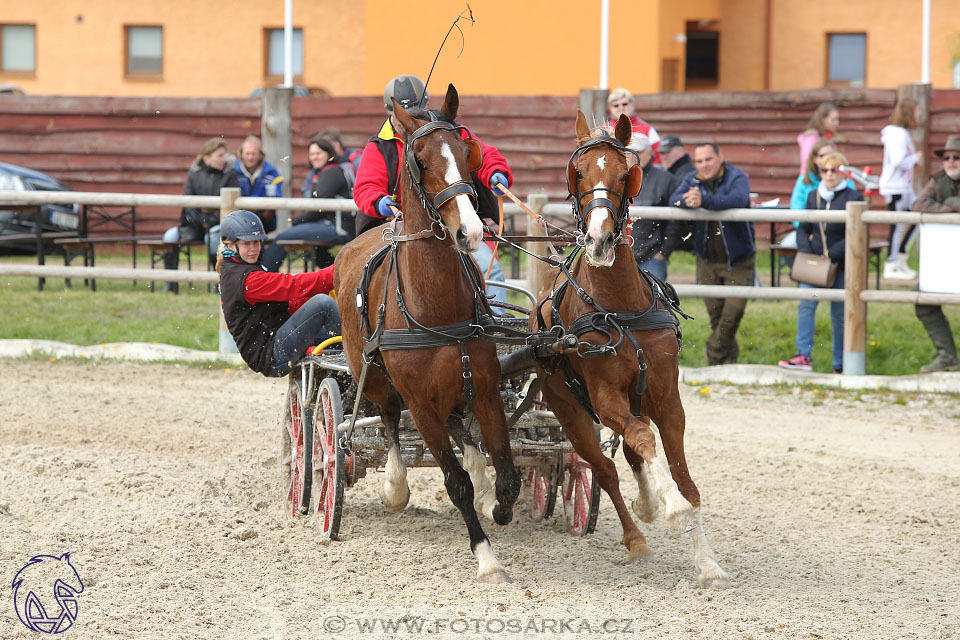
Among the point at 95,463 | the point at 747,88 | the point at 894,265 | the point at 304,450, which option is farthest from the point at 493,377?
the point at 747,88

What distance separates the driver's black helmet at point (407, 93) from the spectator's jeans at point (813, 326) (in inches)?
215

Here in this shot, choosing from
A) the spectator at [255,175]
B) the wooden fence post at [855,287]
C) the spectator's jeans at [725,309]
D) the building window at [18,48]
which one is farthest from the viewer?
the building window at [18,48]

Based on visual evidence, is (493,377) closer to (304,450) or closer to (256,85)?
(304,450)

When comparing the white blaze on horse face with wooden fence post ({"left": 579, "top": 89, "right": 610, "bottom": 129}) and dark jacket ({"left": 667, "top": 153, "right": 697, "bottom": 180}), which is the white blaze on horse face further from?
wooden fence post ({"left": 579, "top": 89, "right": 610, "bottom": 129})

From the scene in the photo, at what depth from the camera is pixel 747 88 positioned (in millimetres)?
19922

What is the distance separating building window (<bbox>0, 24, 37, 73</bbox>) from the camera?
22.7 metres

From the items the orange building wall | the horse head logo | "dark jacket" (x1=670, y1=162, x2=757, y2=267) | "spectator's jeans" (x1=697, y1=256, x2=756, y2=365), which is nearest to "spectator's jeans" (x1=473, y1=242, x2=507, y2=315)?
the horse head logo

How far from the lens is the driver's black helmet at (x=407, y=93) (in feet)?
18.2

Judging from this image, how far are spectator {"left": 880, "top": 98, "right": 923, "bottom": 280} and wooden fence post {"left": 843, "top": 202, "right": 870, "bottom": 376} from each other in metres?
3.58

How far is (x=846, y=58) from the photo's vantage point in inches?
789

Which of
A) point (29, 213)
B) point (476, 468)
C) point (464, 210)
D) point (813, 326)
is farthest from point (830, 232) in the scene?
point (29, 213)

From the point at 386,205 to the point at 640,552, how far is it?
2.02m

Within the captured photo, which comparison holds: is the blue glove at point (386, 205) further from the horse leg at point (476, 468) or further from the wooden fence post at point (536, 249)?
the wooden fence post at point (536, 249)

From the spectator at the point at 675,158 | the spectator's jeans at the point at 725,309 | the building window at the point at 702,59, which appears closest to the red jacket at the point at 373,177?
the spectator's jeans at the point at 725,309
